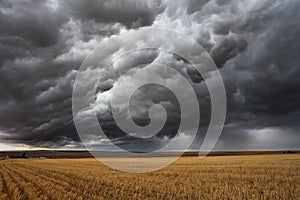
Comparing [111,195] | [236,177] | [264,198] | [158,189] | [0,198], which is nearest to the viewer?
[264,198]

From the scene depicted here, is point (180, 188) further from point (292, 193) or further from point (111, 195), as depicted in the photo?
point (292, 193)

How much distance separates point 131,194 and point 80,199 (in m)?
2.93

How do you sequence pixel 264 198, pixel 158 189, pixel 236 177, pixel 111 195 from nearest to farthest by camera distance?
pixel 264 198 < pixel 111 195 < pixel 158 189 < pixel 236 177

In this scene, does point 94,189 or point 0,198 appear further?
point 94,189

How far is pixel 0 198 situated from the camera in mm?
12781

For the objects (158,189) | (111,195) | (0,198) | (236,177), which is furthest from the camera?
(236,177)

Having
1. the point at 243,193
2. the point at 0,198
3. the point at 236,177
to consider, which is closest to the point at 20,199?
the point at 0,198

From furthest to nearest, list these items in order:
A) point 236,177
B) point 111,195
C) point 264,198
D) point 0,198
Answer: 1. point 236,177
2. point 111,195
3. point 0,198
4. point 264,198

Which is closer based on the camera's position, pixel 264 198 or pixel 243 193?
pixel 264 198

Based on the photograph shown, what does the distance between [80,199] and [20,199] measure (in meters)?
2.89

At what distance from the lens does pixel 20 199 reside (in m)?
12.5

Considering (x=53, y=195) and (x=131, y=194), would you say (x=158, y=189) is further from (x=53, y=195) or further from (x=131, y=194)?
(x=53, y=195)

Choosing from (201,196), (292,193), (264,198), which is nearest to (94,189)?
(201,196)

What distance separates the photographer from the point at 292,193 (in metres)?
13.0
